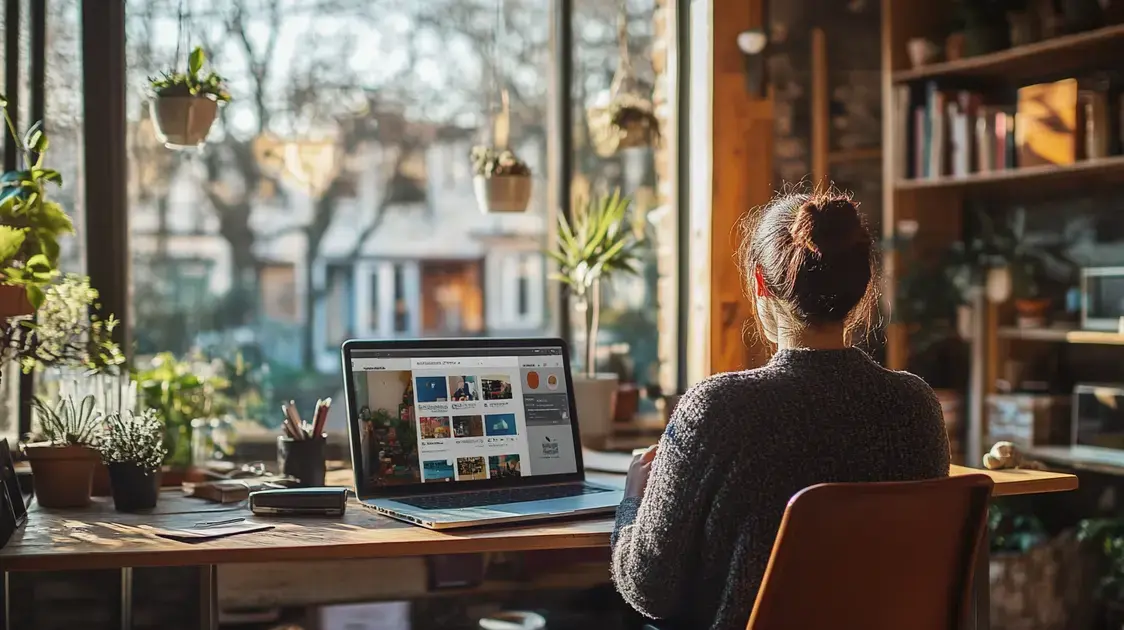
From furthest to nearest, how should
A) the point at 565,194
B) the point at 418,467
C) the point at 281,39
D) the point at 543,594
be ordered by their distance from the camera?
the point at 281,39 → the point at 565,194 → the point at 543,594 → the point at 418,467

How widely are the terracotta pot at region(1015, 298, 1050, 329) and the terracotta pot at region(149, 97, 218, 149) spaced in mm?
2531

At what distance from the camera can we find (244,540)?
1797 millimetres

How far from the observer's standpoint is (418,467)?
212 cm

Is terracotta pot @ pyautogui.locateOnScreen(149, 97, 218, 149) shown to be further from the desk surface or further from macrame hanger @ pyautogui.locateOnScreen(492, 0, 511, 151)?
macrame hanger @ pyautogui.locateOnScreen(492, 0, 511, 151)

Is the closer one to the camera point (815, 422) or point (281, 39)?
point (815, 422)

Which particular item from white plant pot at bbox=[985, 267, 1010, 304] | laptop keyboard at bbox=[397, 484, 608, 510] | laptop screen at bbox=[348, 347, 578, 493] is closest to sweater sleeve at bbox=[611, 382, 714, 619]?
laptop keyboard at bbox=[397, 484, 608, 510]

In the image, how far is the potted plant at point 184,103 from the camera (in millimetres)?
2627

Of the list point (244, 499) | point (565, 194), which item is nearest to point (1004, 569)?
point (565, 194)

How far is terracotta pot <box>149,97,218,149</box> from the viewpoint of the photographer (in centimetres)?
263

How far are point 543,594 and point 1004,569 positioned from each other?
4.70 ft

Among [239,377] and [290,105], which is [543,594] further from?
[290,105]

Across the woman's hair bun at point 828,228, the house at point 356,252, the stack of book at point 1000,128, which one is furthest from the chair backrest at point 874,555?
the house at point 356,252

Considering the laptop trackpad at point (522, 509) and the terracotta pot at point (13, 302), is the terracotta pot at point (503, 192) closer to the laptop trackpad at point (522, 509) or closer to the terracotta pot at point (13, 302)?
the laptop trackpad at point (522, 509)

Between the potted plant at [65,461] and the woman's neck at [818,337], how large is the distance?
1290 mm
